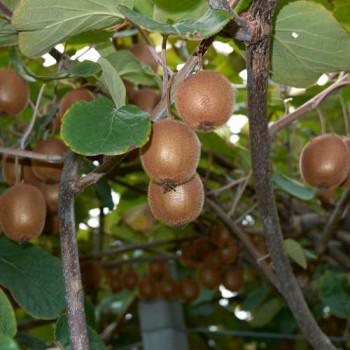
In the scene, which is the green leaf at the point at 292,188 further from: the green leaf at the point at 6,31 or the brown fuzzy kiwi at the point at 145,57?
the green leaf at the point at 6,31

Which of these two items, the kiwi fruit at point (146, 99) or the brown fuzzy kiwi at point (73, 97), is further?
the kiwi fruit at point (146, 99)

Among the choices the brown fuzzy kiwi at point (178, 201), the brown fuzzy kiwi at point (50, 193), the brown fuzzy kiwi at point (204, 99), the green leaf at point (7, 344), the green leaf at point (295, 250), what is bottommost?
the green leaf at point (295, 250)

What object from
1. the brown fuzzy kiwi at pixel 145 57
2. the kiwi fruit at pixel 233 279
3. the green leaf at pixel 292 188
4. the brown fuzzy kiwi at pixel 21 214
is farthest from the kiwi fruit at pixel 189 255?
the brown fuzzy kiwi at pixel 21 214

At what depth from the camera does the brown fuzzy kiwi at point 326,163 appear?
1.13 metres

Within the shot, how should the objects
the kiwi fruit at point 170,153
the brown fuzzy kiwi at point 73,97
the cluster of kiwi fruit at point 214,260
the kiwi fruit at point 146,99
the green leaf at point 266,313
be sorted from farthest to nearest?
1. the green leaf at point 266,313
2. the cluster of kiwi fruit at point 214,260
3. the kiwi fruit at point 146,99
4. the brown fuzzy kiwi at point 73,97
5. the kiwi fruit at point 170,153

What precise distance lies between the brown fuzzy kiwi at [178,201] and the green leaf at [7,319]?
224 millimetres

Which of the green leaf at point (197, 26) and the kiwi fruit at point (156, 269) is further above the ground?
the green leaf at point (197, 26)

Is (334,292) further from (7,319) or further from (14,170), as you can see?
(7,319)

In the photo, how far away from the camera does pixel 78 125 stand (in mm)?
733

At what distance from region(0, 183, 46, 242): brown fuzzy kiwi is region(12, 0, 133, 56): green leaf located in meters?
0.29

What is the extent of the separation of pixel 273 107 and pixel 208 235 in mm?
589

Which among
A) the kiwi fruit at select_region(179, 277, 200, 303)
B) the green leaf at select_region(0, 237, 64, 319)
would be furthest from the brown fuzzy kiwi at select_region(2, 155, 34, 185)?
the kiwi fruit at select_region(179, 277, 200, 303)

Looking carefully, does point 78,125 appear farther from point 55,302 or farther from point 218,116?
point 55,302

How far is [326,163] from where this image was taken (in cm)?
113
